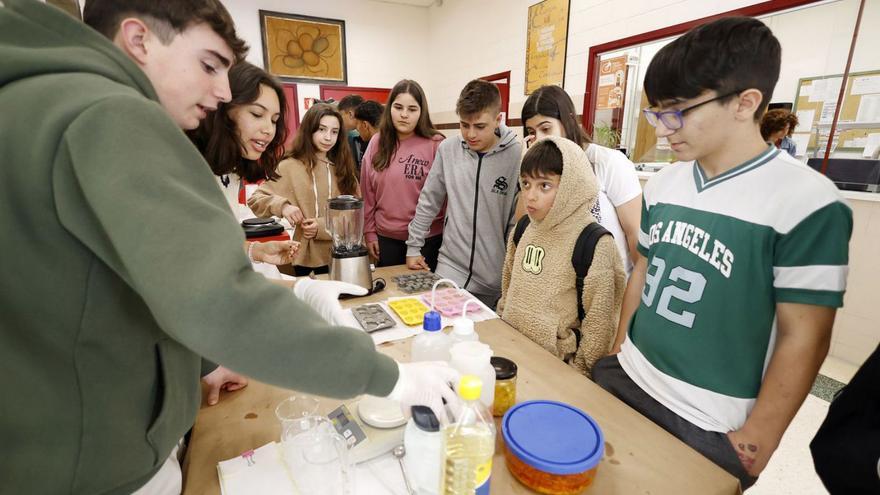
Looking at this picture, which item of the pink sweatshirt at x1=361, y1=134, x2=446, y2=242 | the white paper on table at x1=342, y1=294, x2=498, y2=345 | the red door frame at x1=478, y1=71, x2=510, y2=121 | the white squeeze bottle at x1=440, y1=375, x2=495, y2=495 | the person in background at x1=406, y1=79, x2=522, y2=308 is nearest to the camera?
the white squeeze bottle at x1=440, y1=375, x2=495, y2=495

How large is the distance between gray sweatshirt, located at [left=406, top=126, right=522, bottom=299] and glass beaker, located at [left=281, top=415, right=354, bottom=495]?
139 centimetres

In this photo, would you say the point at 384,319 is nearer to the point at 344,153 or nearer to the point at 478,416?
the point at 478,416

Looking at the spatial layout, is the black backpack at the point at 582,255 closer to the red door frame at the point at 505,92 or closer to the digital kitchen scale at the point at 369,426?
the digital kitchen scale at the point at 369,426

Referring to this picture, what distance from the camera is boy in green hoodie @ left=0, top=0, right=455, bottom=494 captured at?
47cm

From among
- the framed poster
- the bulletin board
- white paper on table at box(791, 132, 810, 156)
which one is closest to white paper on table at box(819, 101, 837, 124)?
the bulletin board

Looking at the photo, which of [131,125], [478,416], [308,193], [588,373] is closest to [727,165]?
[588,373]

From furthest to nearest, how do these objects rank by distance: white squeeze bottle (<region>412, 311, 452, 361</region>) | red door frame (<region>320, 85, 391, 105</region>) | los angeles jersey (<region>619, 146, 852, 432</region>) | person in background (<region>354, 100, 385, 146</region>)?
red door frame (<region>320, 85, 391, 105</region>) → person in background (<region>354, 100, 385, 146</region>) → white squeeze bottle (<region>412, 311, 452, 361</region>) → los angeles jersey (<region>619, 146, 852, 432</region>)

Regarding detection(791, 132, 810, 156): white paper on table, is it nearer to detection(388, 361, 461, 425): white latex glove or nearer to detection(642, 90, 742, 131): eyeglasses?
detection(642, 90, 742, 131): eyeglasses

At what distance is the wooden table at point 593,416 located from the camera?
2.54 feet

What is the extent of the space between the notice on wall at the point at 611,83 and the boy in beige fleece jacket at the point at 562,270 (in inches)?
106

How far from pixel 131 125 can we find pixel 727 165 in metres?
1.25

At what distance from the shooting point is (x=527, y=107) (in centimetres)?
206

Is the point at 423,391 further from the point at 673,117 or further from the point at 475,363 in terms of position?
the point at 673,117

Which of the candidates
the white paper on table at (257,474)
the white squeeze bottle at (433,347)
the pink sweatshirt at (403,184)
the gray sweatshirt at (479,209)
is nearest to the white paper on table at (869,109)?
the gray sweatshirt at (479,209)
